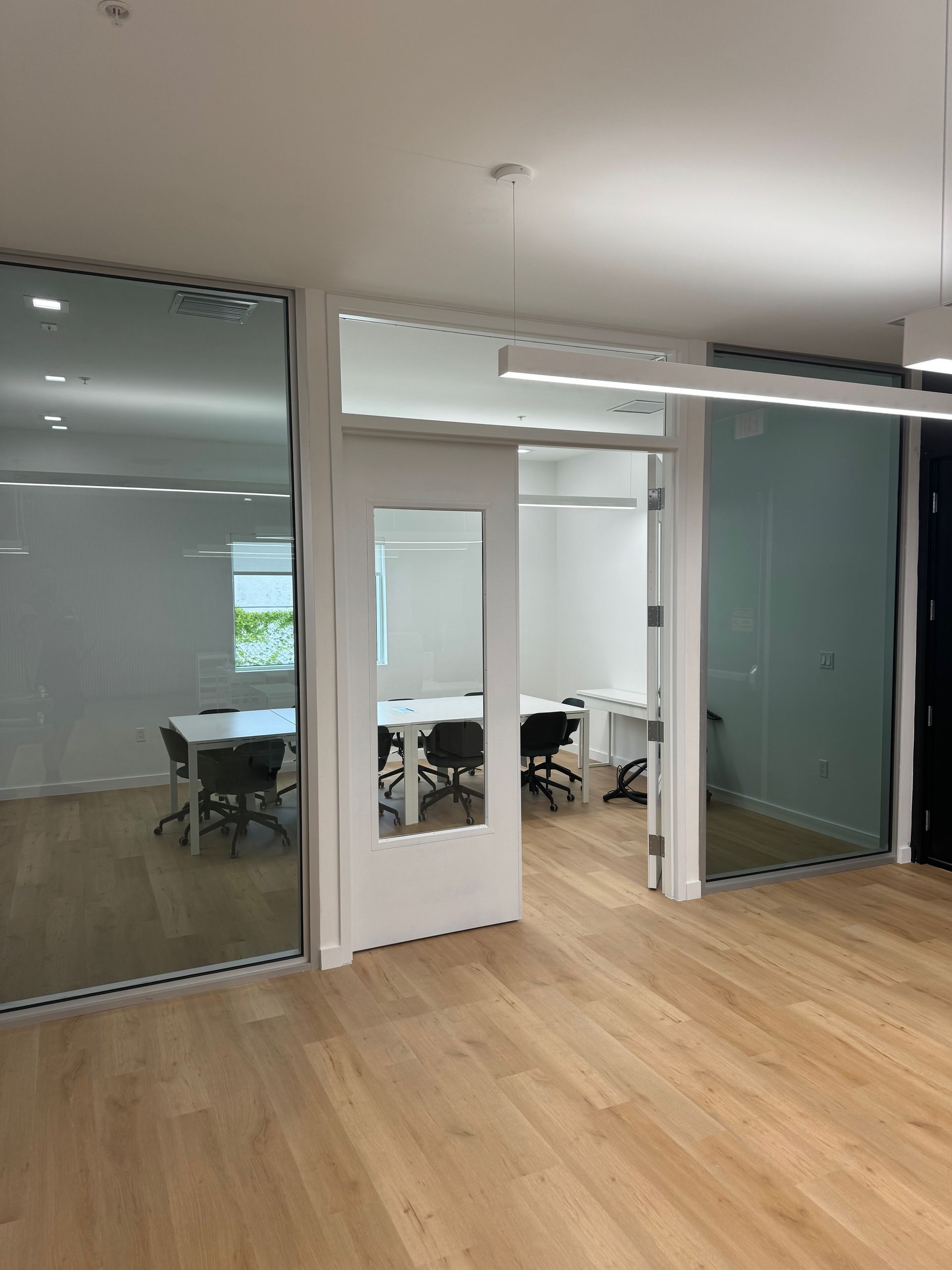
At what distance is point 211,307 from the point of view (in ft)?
11.5

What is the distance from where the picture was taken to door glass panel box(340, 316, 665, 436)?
3842 millimetres

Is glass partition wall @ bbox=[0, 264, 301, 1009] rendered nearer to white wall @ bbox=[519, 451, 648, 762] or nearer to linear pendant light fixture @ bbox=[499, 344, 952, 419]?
linear pendant light fixture @ bbox=[499, 344, 952, 419]

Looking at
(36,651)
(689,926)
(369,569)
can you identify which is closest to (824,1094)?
(689,926)

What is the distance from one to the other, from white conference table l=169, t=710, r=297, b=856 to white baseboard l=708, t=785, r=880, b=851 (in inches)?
A: 93.9

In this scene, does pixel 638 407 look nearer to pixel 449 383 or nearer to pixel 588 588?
pixel 449 383

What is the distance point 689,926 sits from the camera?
4.22 m

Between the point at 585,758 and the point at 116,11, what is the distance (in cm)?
589

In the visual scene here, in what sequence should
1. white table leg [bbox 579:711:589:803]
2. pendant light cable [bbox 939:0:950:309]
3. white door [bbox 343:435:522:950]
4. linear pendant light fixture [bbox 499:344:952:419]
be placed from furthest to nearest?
white table leg [bbox 579:711:589:803] → white door [bbox 343:435:522:950] → linear pendant light fixture [bbox 499:344:952:419] → pendant light cable [bbox 939:0:950:309]

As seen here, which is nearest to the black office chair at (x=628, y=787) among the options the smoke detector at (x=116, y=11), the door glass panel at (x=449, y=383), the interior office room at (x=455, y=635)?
the interior office room at (x=455, y=635)

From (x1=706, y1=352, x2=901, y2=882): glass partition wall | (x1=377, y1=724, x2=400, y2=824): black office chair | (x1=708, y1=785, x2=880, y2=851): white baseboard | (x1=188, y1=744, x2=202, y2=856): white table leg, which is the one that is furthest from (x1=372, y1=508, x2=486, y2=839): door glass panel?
(x1=708, y1=785, x2=880, y2=851): white baseboard

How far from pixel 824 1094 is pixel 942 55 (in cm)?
301

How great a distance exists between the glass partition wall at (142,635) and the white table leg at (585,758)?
336 cm

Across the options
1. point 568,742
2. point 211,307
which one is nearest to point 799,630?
point 568,742

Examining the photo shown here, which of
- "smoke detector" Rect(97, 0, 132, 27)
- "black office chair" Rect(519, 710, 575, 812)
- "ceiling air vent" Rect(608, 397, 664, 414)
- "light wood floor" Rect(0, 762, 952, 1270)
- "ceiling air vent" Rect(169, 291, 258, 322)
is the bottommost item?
"light wood floor" Rect(0, 762, 952, 1270)
